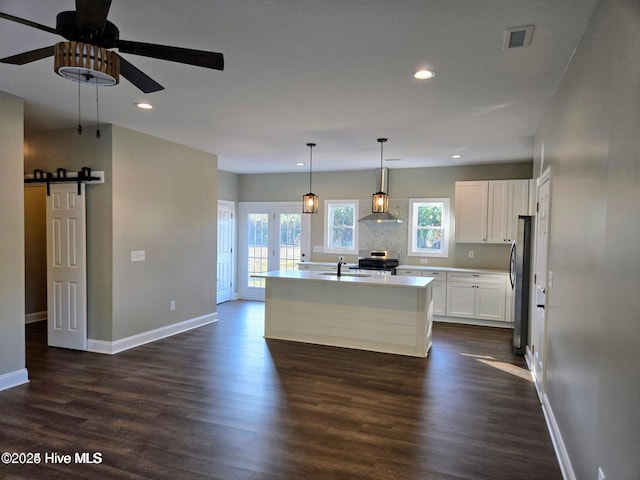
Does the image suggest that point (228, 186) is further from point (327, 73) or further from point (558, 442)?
point (558, 442)

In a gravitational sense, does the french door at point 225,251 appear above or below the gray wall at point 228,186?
below

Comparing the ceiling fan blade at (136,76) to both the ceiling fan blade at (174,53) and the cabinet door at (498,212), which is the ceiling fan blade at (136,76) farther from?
the cabinet door at (498,212)

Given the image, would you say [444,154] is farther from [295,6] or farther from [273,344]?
[295,6]

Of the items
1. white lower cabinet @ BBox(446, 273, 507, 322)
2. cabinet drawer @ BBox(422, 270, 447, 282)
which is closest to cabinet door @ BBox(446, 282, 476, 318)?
white lower cabinet @ BBox(446, 273, 507, 322)

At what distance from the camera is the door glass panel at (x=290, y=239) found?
835 cm

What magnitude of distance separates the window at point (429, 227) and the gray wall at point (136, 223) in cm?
374

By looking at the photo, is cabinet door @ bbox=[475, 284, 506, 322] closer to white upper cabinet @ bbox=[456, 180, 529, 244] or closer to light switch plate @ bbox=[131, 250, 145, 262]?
white upper cabinet @ bbox=[456, 180, 529, 244]

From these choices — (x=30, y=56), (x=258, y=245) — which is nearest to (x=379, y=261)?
(x=258, y=245)

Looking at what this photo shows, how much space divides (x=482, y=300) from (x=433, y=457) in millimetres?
4249

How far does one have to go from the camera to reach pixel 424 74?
302cm

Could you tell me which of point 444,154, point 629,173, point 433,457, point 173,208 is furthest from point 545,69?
point 173,208

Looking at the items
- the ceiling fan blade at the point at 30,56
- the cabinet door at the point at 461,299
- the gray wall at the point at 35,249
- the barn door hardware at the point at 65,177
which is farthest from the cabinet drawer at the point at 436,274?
the gray wall at the point at 35,249

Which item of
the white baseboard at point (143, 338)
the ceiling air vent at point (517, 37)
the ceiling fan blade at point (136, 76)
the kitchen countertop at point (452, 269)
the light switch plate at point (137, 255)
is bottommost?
the white baseboard at point (143, 338)

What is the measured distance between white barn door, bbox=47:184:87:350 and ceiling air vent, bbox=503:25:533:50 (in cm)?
460
